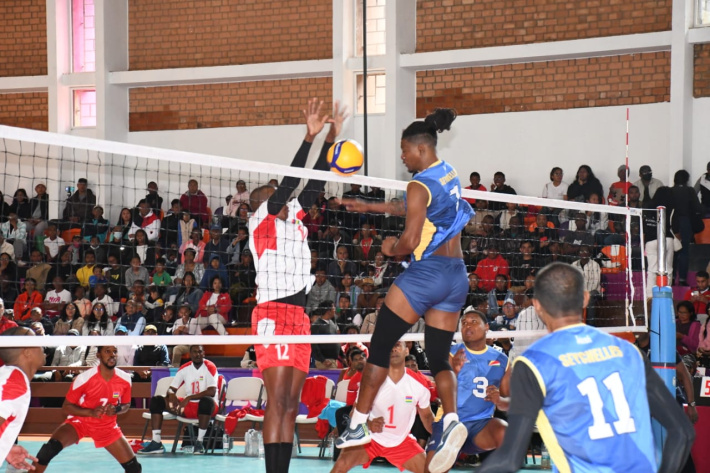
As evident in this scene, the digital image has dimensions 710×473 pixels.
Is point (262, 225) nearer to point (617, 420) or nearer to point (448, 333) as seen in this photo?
point (448, 333)

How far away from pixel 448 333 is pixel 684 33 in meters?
12.9

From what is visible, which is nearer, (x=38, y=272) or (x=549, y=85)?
(x=38, y=272)

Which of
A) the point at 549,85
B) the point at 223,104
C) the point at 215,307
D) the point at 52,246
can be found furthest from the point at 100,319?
the point at 549,85

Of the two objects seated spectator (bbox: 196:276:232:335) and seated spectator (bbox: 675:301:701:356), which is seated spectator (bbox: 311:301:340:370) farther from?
seated spectator (bbox: 675:301:701:356)

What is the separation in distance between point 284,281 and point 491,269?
990cm

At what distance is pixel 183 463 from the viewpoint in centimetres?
1198

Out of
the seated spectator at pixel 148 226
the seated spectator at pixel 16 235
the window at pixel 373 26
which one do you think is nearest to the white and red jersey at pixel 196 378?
the seated spectator at pixel 148 226

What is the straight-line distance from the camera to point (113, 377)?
10.4 m

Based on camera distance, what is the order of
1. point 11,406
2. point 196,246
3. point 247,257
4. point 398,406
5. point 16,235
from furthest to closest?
point 16,235 < point 196,246 < point 247,257 < point 398,406 < point 11,406

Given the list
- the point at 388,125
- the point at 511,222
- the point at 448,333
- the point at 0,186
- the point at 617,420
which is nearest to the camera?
the point at 617,420

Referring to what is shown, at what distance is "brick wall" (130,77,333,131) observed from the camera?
21.2m

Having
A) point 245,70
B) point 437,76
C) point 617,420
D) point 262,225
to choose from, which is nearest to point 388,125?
point 437,76

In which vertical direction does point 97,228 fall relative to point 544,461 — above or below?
above

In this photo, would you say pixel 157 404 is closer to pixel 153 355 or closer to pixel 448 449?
pixel 153 355
